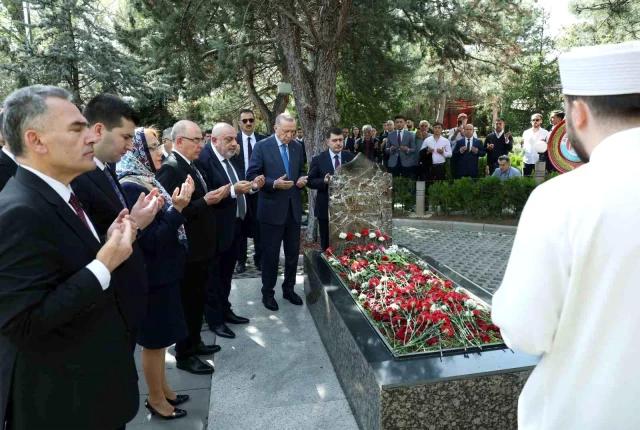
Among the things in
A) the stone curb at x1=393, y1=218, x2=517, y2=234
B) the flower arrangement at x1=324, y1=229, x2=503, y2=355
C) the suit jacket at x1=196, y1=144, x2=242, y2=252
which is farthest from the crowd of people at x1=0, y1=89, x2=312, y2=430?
the stone curb at x1=393, y1=218, x2=517, y2=234

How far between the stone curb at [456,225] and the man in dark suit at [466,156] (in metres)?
1.89

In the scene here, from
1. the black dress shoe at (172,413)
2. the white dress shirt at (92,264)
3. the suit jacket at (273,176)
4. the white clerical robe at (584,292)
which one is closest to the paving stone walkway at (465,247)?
the suit jacket at (273,176)

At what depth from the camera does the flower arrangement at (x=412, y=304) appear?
323 cm

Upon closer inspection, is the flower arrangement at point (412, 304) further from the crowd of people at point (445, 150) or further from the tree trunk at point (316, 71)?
the crowd of people at point (445, 150)

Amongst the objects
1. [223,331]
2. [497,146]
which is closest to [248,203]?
[223,331]

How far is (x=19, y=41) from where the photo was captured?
1329 cm

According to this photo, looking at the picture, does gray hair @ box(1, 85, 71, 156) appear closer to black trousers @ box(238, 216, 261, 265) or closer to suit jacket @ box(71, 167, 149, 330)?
suit jacket @ box(71, 167, 149, 330)

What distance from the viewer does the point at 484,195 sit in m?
9.80

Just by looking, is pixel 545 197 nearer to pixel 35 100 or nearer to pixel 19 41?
pixel 35 100

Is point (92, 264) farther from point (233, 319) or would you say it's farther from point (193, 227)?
point (233, 319)

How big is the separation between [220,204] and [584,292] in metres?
3.72

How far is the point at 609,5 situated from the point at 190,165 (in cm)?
1153

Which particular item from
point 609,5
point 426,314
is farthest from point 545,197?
point 609,5

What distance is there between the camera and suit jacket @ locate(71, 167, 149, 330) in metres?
2.20
